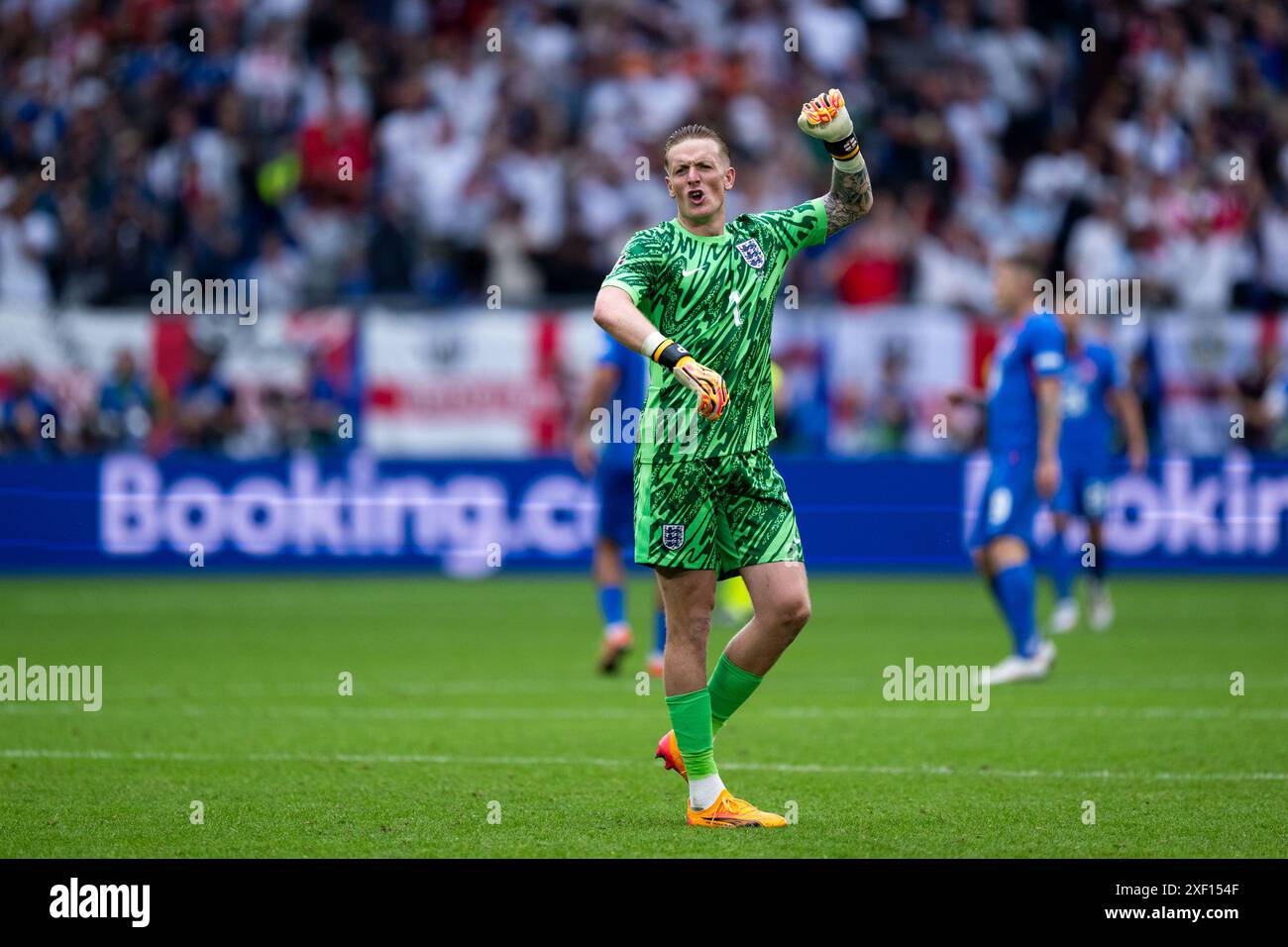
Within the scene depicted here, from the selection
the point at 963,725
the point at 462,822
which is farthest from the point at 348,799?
the point at 963,725

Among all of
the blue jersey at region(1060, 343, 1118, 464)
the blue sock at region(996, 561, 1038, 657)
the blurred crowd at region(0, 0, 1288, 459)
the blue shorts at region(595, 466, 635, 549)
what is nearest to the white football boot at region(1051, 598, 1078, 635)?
the blue jersey at region(1060, 343, 1118, 464)

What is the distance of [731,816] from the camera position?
731 centimetres

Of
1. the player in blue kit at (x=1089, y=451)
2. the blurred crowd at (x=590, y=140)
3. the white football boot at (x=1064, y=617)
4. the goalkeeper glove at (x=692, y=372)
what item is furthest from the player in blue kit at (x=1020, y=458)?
the blurred crowd at (x=590, y=140)

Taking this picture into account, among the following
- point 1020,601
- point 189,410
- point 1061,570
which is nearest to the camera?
point 1020,601

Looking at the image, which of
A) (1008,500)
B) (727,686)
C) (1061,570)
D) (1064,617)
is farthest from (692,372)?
(1061,570)

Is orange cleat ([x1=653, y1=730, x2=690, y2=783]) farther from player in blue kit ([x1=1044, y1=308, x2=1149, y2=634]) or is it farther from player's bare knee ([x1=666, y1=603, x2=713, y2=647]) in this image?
player in blue kit ([x1=1044, y1=308, x2=1149, y2=634])

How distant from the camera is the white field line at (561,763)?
8.63 meters

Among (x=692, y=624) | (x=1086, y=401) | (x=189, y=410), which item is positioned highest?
(x=189, y=410)

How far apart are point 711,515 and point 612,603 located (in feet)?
18.8

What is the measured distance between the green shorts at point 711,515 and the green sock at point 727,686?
502mm

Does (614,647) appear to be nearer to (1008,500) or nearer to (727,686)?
(1008,500)

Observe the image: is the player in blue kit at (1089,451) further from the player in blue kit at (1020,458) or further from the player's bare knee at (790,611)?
the player's bare knee at (790,611)

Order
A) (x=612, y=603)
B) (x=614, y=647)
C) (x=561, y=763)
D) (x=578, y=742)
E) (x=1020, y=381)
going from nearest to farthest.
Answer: (x=561, y=763)
(x=578, y=742)
(x=1020, y=381)
(x=614, y=647)
(x=612, y=603)

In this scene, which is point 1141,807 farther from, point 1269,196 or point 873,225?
point 1269,196
